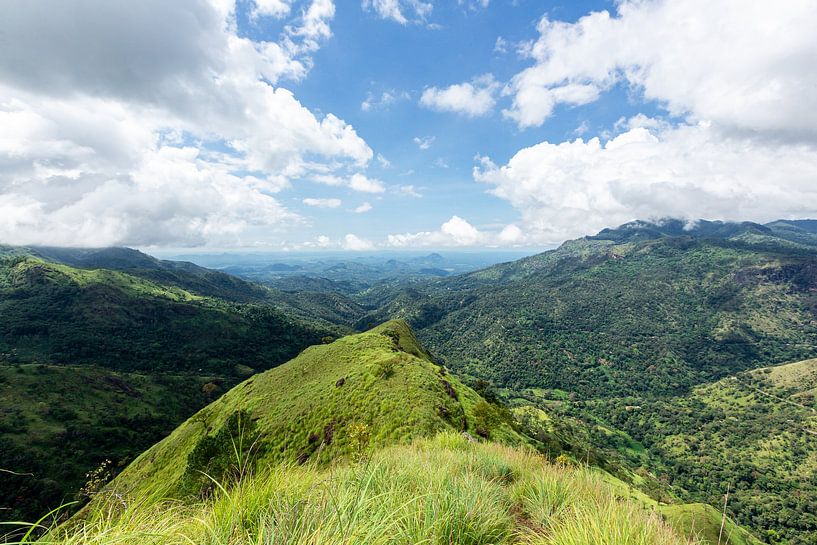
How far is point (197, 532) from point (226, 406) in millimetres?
63044

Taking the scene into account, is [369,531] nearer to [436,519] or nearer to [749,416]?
[436,519]

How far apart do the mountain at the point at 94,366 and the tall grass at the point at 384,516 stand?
19.7 metres

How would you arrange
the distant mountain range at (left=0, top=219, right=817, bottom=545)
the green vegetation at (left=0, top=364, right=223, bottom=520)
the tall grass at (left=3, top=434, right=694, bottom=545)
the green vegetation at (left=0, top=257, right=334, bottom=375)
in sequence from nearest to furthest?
the tall grass at (left=3, top=434, right=694, bottom=545) → the green vegetation at (left=0, top=364, right=223, bottom=520) → the distant mountain range at (left=0, top=219, right=817, bottom=545) → the green vegetation at (left=0, top=257, right=334, bottom=375)

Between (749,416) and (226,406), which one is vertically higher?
(226,406)

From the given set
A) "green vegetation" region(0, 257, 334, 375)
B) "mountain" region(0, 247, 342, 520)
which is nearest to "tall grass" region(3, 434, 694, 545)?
"mountain" region(0, 247, 342, 520)

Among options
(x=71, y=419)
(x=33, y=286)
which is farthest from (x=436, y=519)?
(x=33, y=286)

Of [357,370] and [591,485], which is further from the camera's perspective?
[357,370]

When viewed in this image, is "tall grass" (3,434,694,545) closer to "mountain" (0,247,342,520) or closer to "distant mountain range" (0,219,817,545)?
"distant mountain range" (0,219,817,545)

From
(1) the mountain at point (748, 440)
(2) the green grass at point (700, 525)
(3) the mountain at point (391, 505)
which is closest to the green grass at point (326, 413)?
(2) the green grass at point (700, 525)

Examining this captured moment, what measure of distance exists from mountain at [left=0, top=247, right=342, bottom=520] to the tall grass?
64.5 ft

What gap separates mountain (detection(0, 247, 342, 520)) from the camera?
→ 70.6m

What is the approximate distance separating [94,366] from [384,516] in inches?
6252

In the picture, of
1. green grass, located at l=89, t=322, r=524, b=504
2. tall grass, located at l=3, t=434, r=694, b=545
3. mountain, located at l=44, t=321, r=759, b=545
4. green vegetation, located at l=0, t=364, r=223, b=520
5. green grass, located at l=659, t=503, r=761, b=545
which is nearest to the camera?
tall grass, located at l=3, t=434, r=694, b=545

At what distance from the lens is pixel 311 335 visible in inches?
7702
